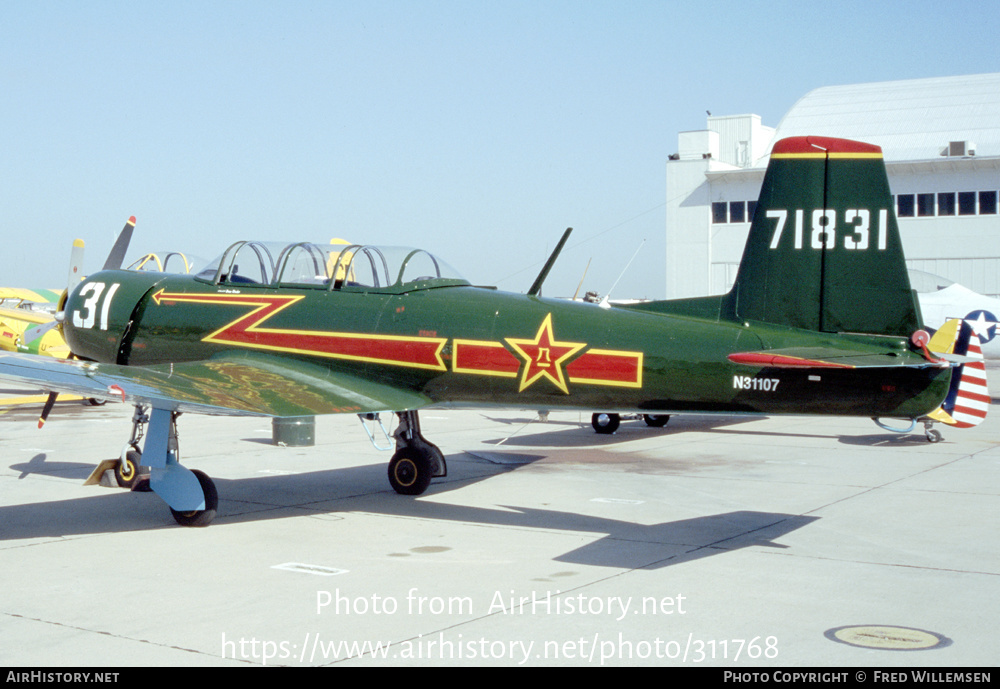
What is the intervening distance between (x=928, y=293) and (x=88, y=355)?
63.3 ft

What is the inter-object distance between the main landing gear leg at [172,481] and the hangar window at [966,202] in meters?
47.7

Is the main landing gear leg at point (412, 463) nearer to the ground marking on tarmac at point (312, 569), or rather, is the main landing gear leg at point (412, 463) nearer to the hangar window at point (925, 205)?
the ground marking on tarmac at point (312, 569)

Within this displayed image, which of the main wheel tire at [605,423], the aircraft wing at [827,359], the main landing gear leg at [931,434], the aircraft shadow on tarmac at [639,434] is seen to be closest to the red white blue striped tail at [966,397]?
the main landing gear leg at [931,434]

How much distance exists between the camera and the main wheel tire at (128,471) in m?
9.39

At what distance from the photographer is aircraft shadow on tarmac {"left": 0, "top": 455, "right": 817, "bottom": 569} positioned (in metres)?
8.22

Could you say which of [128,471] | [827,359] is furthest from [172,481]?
[827,359]

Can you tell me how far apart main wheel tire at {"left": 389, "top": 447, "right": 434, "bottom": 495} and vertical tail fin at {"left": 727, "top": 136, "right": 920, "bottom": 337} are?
393 cm

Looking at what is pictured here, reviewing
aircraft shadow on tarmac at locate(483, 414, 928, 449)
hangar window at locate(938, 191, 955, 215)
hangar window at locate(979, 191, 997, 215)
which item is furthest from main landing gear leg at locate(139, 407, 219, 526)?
hangar window at locate(979, 191, 997, 215)

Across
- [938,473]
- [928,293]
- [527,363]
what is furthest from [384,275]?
[928,293]

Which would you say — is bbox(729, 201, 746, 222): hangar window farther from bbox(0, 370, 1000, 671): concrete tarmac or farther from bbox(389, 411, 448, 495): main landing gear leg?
bbox(389, 411, 448, 495): main landing gear leg

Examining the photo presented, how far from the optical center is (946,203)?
162ft

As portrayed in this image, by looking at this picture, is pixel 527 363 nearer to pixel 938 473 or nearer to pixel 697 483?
pixel 697 483

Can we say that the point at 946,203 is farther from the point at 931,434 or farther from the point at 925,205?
the point at 931,434

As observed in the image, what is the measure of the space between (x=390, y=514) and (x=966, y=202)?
4661cm
